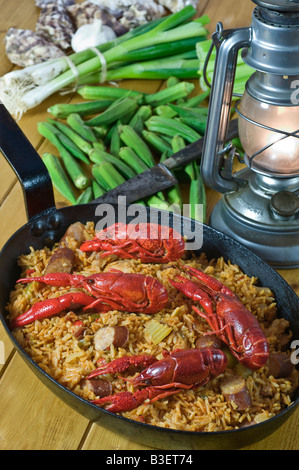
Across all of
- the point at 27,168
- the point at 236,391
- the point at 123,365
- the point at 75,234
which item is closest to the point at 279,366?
the point at 236,391

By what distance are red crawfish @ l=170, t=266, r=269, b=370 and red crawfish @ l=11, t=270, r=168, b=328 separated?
0.27ft

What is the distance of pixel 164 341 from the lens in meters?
1.70

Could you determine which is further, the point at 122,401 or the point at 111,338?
the point at 111,338

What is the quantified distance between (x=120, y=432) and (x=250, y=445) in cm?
37

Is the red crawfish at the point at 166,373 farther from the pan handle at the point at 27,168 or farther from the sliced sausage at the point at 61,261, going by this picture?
the pan handle at the point at 27,168

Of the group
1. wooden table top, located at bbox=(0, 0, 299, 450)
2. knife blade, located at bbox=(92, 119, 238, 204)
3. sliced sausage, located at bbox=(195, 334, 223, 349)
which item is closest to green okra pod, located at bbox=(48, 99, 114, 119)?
knife blade, located at bbox=(92, 119, 238, 204)

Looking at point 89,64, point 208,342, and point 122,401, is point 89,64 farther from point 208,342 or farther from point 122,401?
point 122,401

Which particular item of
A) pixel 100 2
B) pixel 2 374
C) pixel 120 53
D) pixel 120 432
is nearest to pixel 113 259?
pixel 2 374

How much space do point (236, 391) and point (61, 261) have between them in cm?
69

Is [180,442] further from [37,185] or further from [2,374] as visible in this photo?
[37,185]

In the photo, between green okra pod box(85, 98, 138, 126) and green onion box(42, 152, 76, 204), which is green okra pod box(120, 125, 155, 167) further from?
green onion box(42, 152, 76, 204)

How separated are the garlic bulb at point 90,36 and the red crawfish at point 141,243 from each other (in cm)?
149

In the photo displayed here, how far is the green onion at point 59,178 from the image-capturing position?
2.45m

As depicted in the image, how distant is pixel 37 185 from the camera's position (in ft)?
6.27
